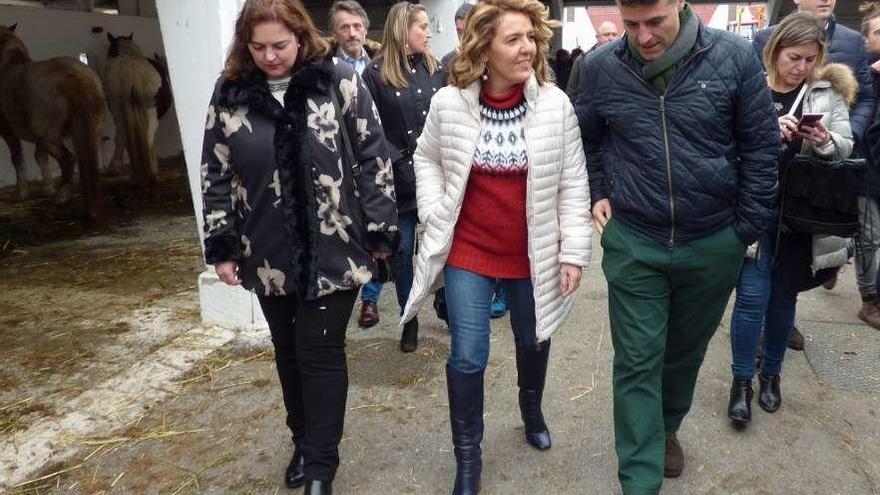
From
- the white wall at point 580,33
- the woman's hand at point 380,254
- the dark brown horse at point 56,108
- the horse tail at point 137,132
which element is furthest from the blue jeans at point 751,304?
the white wall at point 580,33

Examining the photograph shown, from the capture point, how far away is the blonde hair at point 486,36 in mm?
2357

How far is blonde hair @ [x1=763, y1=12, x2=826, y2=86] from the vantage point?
2.85 m

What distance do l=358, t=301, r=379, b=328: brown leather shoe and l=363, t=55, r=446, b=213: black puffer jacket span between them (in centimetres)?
95

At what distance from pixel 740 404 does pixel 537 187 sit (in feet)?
4.97

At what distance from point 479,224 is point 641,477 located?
1048 mm

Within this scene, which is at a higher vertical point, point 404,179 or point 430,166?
point 430,166

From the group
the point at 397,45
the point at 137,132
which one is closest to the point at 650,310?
the point at 397,45

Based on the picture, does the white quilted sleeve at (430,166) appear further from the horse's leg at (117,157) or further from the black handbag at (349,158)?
the horse's leg at (117,157)

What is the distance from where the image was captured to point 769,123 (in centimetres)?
221

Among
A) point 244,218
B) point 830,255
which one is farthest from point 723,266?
point 244,218

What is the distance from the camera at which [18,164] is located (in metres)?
8.95

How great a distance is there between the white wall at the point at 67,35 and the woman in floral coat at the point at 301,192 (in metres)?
8.86

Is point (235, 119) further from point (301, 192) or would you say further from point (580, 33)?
point (580, 33)

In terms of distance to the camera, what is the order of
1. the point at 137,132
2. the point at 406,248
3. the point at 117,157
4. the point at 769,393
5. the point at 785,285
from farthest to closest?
the point at 117,157
the point at 137,132
the point at 406,248
the point at 769,393
the point at 785,285
